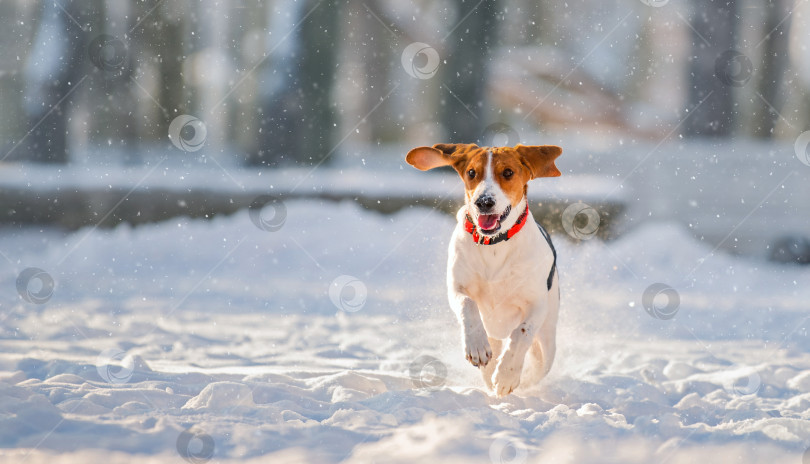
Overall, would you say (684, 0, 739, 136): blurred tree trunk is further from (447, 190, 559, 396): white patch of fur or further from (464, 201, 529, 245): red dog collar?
(464, 201, 529, 245): red dog collar

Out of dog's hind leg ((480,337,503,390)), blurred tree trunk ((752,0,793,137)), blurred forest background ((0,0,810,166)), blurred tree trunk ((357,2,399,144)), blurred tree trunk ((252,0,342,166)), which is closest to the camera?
dog's hind leg ((480,337,503,390))

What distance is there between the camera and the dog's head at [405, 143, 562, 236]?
4.01 meters

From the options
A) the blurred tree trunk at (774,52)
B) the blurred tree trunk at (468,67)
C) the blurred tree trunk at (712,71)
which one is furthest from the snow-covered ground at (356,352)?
the blurred tree trunk at (774,52)

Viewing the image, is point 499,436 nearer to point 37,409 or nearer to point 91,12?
point 37,409

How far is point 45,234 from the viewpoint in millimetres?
11047

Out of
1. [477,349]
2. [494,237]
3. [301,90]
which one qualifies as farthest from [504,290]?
→ [301,90]

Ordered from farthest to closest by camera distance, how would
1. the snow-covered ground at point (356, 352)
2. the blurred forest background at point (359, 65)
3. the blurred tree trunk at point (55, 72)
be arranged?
1. the blurred forest background at point (359, 65)
2. the blurred tree trunk at point (55, 72)
3. the snow-covered ground at point (356, 352)

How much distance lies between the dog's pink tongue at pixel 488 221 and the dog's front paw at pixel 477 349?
55 cm

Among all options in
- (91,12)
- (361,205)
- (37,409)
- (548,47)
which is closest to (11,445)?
(37,409)

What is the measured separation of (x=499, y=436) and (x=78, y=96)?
44.3 ft

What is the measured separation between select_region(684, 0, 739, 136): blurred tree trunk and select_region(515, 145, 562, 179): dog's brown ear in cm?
966

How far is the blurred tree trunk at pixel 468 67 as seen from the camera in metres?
13.3

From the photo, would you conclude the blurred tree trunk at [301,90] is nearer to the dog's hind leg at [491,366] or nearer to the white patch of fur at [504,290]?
the dog's hind leg at [491,366]

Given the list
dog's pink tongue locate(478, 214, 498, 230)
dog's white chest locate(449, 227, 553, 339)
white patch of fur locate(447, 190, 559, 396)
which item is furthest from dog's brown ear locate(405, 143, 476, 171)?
dog's pink tongue locate(478, 214, 498, 230)
